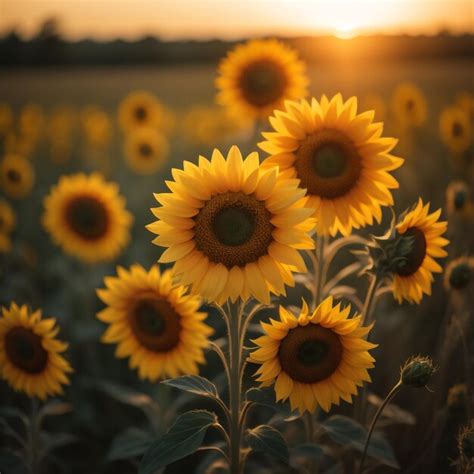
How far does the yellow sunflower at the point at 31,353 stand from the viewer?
8.68 feet

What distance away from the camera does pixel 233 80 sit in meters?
4.57

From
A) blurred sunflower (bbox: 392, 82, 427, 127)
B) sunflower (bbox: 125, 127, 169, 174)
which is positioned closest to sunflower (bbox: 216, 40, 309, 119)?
sunflower (bbox: 125, 127, 169, 174)

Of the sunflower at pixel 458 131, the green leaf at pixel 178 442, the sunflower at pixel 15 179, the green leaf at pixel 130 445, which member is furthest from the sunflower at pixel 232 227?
the sunflower at pixel 458 131

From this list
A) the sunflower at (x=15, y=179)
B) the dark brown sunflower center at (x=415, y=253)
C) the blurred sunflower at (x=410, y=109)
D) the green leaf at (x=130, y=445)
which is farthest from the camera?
the blurred sunflower at (x=410, y=109)

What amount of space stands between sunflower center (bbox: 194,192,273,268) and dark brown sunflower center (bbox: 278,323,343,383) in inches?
14.0

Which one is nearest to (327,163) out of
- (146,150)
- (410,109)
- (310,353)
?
(310,353)

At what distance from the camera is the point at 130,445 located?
2.71m

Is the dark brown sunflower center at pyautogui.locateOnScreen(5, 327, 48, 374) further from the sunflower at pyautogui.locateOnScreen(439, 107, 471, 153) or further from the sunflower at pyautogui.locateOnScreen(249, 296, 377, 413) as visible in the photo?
the sunflower at pyautogui.locateOnScreen(439, 107, 471, 153)

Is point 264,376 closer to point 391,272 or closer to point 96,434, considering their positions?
point 391,272

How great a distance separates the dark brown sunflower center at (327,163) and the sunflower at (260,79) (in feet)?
6.33

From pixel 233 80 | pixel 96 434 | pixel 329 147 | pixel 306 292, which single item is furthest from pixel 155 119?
pixel 329 147

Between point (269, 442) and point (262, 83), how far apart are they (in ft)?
10.2

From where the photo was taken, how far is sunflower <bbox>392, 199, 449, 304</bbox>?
92.6 inches

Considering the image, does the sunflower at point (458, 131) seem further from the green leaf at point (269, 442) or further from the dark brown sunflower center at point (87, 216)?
the green leaf at point (269, 442)
